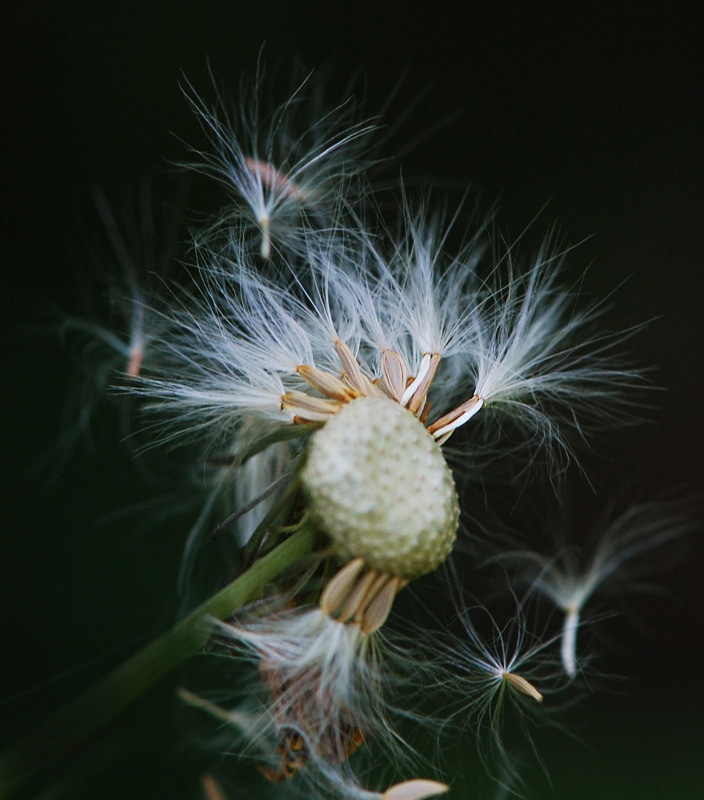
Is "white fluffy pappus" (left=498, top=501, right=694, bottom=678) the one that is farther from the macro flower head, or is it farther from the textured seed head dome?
the textured seed head dome

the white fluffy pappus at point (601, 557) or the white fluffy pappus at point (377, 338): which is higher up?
the white fluffy pappus at point (377, 338)

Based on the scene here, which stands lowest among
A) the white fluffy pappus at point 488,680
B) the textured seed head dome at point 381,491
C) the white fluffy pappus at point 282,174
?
the white fluffy pappus at point 488,680

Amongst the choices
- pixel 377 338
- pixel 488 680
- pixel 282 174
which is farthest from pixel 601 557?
pixel 282 174

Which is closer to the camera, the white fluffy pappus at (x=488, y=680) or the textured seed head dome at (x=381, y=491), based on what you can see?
the textured seed head dome at (x=381, y=491)

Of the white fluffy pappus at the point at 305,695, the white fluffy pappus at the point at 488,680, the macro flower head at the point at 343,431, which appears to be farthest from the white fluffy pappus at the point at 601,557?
the white fluffy pappus at the point at 305,695

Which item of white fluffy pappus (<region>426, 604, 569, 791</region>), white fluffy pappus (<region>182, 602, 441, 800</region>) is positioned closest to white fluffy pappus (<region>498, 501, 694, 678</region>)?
white fluffy pappus (<region>426, 604, 569, 791</region>)

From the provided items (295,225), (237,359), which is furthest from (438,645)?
(295,225)

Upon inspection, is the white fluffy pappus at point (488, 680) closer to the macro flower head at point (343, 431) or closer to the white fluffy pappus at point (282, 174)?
the macro flower head at point (343, 431)
